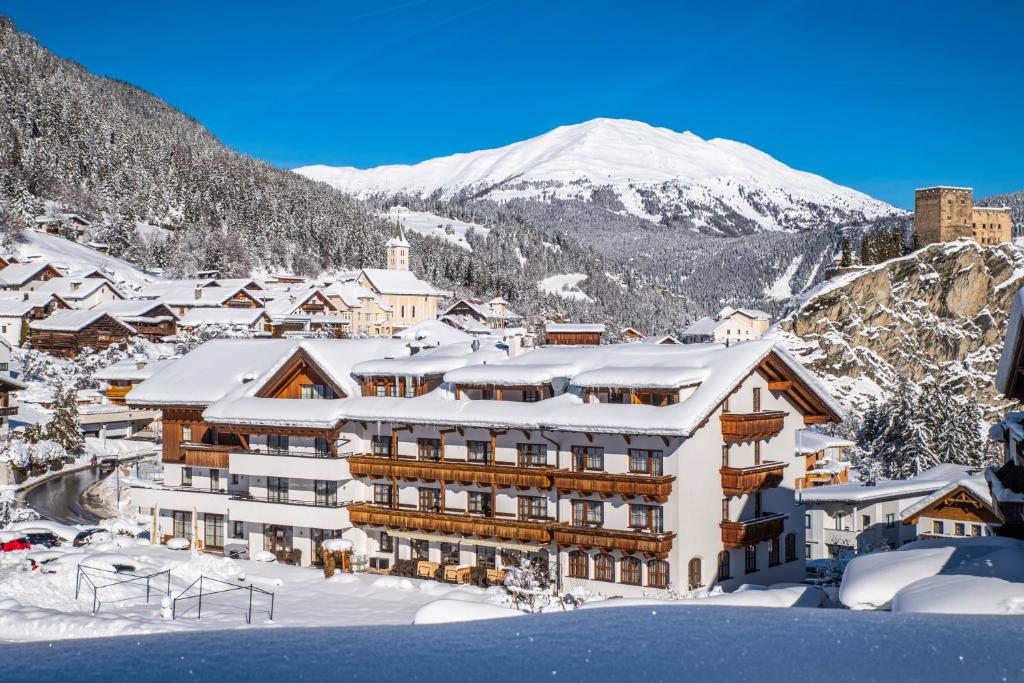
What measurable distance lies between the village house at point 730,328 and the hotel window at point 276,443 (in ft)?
438

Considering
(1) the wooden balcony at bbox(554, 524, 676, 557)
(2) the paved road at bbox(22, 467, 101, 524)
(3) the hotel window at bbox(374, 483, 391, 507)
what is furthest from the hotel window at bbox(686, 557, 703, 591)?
(2) the paved road at bbox(22, 467, 101, 524)

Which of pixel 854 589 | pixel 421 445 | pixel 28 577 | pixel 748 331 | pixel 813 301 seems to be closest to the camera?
pixel 854 589

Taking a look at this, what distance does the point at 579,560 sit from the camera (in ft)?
119

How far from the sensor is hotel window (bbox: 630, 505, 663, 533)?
3431 cm

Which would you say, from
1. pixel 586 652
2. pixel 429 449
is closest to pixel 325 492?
pixel 429 449

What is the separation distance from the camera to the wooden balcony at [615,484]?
3369 cm

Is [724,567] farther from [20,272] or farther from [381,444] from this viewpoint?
[20,272]

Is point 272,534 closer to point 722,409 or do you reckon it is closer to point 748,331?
point 722,409

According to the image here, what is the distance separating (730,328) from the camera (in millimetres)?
177250

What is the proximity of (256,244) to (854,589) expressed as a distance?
167611 millimetres

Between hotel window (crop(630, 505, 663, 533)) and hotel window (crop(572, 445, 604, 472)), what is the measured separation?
1.97 m

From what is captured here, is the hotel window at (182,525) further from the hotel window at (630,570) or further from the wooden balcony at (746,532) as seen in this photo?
the wooden balcony at (746,532)

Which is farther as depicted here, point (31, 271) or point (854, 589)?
point (31, 271)

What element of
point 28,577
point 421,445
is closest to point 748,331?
point 421,445
